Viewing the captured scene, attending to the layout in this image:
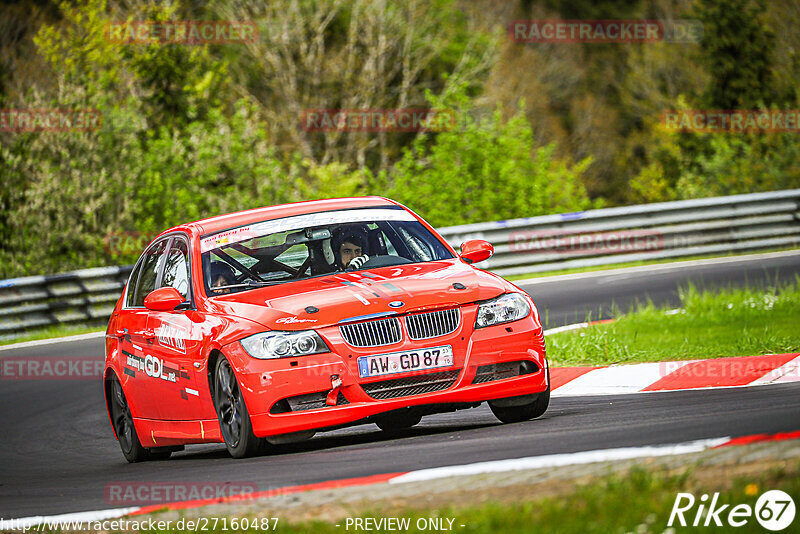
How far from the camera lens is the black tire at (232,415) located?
290 inches

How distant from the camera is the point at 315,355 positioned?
7199 millimetres

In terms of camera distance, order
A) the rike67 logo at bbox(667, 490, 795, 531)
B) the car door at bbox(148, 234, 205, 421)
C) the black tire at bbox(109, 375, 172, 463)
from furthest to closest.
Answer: the black tire at bbox(109, 375, 172, 463) < the car door at bbox(148, 234, 205, 421) < the rike67 logo at bbox(667, 490, 795, 531)

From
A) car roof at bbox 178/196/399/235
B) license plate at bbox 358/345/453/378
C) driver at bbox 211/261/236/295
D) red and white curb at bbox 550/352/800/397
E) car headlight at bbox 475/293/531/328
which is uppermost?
car roof at bbox 178/196/399/235

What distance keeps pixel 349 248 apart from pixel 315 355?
1487 millimetres

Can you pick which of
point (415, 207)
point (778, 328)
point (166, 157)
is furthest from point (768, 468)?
point (166, 157)

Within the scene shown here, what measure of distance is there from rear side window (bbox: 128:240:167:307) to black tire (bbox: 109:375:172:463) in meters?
0.62

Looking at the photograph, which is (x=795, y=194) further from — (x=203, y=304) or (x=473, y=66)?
(x=473, y=66)

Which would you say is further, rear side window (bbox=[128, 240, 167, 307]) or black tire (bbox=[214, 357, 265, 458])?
rear side window (bbox=[128, 240, 167, 307])

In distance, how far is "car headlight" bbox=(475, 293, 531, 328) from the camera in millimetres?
7574
